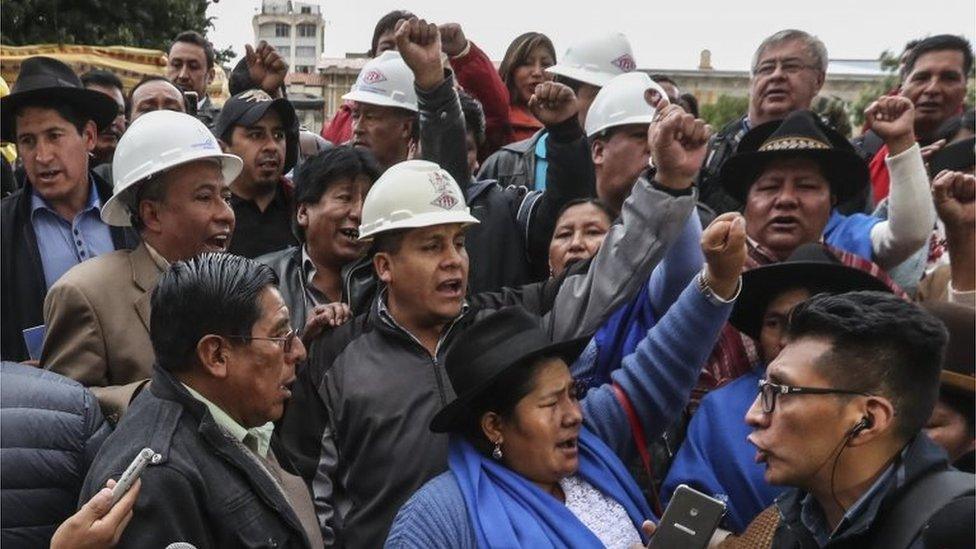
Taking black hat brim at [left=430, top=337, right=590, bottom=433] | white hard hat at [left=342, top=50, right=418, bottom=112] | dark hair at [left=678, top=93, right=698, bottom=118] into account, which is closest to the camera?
black hat brim at [left=430, top=337, right=590, bottom=433]

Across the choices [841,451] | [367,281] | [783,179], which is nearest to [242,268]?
[367,281]

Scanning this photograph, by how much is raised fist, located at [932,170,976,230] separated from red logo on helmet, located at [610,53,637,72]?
2.32m

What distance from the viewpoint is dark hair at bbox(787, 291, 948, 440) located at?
A: 319 cm

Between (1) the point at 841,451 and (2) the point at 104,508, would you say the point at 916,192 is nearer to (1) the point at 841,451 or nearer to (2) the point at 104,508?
(1) the point at 841,451

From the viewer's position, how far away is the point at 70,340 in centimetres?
427

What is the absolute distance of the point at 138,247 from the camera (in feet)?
15.2

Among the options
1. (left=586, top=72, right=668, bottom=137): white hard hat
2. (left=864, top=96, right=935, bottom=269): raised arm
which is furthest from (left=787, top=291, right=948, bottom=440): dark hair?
(left=586, top=72, right=668, bottom=137): white hard hat

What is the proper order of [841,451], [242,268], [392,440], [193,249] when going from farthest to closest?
[193,249], [392,440], [242,268], [841,451]

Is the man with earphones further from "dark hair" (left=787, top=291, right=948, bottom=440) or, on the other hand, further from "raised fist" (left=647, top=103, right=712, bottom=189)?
"raised fist" (left=647, top=103, right=712, bottom=189)

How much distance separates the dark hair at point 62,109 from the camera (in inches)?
210

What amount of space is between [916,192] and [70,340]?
3.24 metres

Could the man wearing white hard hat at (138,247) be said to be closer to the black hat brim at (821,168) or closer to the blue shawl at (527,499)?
the blue shawl at (527,499)

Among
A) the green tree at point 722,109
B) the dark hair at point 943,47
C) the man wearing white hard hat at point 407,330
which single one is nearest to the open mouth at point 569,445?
the man wearing white hard hat at point 407,330

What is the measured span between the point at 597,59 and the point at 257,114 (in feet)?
6.00
